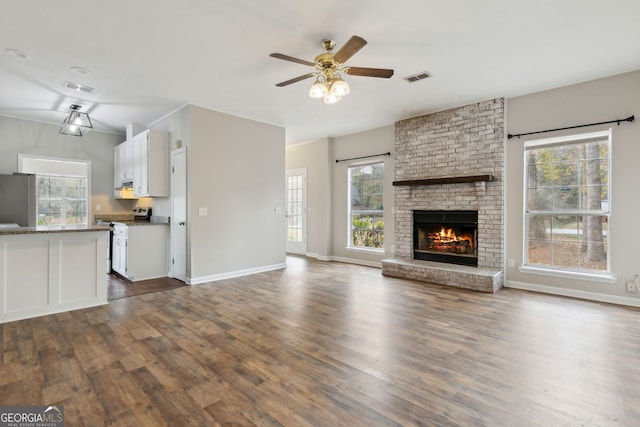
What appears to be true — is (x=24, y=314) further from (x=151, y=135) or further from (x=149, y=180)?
(x=151, y=135)

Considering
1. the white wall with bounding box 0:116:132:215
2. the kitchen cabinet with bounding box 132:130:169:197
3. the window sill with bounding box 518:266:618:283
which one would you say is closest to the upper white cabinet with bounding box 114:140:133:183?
the white wall with bounding box 0:116:132:215

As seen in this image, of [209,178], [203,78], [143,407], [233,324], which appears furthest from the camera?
[209,178]

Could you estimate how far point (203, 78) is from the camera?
397 centimetres

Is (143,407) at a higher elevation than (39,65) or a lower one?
lower

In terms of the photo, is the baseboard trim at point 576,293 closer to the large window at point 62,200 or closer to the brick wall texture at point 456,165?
the brick wall texture at point 456,165

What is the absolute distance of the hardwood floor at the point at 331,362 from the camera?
185 cm

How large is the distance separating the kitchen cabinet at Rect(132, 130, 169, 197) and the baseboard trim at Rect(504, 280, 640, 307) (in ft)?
19.1

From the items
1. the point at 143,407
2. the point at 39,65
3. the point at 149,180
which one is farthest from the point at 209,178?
the point at 143,407

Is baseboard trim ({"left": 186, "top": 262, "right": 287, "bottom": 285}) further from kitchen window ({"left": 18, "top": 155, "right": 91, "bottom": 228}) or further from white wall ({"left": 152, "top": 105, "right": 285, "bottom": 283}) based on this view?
kitchen window ({"left": 18, "top": 155, "right": 91, "bottom": 228})

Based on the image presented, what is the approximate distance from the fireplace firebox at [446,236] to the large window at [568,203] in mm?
771

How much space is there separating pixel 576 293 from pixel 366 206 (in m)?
3.70

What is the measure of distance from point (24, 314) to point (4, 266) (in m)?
0.56

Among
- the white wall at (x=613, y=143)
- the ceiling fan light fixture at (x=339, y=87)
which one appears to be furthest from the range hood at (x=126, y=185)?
the white wall at (x=613, y=143)

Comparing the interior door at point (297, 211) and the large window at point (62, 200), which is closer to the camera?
the large window at point (62, 200)
